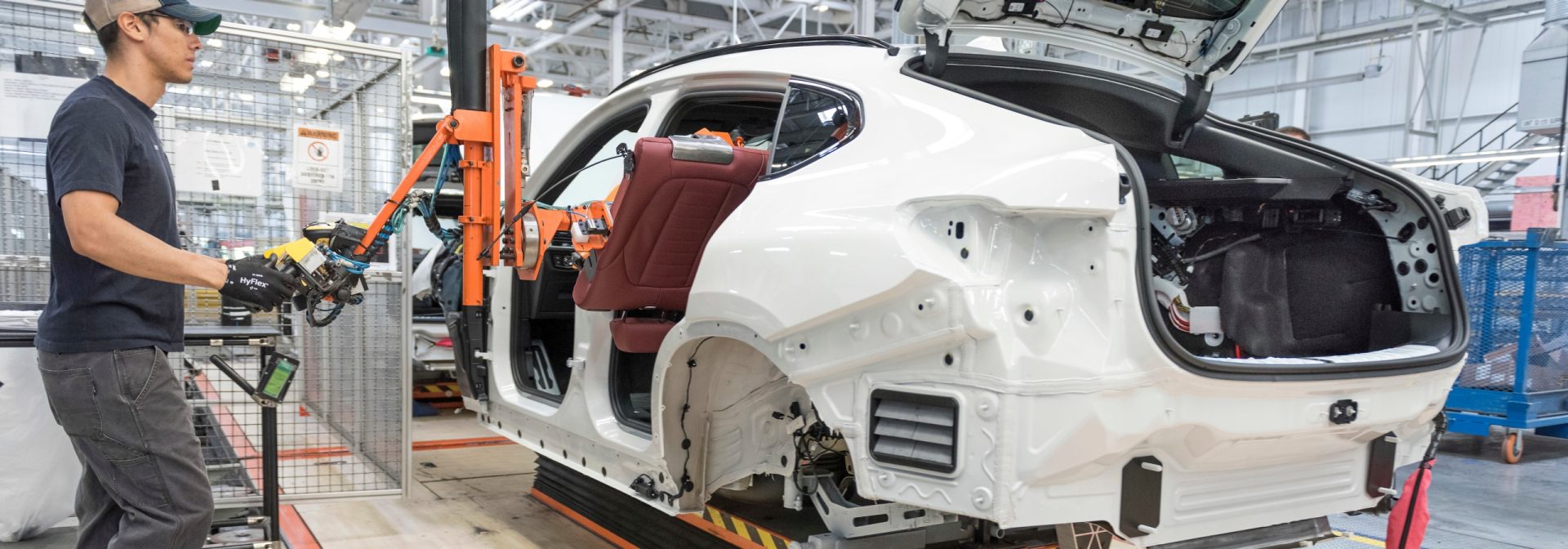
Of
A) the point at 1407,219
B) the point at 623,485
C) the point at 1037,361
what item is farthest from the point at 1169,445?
the point at 623,485

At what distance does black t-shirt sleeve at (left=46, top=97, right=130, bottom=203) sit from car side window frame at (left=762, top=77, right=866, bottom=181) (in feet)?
4.35

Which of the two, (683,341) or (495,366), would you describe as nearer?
(683,341)

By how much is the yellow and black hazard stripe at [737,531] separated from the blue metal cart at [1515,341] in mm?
5430

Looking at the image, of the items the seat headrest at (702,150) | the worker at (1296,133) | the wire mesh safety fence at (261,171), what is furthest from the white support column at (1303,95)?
the seat headrest at (702,150)

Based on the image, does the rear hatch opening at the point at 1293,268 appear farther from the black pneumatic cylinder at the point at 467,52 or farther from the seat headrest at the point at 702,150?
the black pneumatic cylinder at the point at 467,52

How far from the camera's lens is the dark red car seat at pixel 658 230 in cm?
265

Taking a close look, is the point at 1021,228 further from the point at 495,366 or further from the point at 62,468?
the point at 62,468

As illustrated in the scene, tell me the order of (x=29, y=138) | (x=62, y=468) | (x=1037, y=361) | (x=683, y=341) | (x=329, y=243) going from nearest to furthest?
(x=1037, y=361) < (x=683, y=341) < (x=329, y=243) < (x=62, y=468) < (x=29, y=138)

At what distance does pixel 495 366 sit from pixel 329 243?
122 centimetres

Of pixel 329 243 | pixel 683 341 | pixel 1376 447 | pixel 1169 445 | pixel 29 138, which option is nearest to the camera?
pixel 1169 445

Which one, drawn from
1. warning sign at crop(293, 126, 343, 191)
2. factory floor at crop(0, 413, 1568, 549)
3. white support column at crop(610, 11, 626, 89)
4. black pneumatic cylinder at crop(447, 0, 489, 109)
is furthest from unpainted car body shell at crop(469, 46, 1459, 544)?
white support column at crop(610, 11, 626, 89)

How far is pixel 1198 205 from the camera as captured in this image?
2.55 metres

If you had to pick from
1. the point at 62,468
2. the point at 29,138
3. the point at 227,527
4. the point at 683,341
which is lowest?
the point at 227,527

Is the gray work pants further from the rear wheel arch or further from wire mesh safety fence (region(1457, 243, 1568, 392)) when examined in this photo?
wire mesh safety fence (region(1457, 243, 1568, 392))
